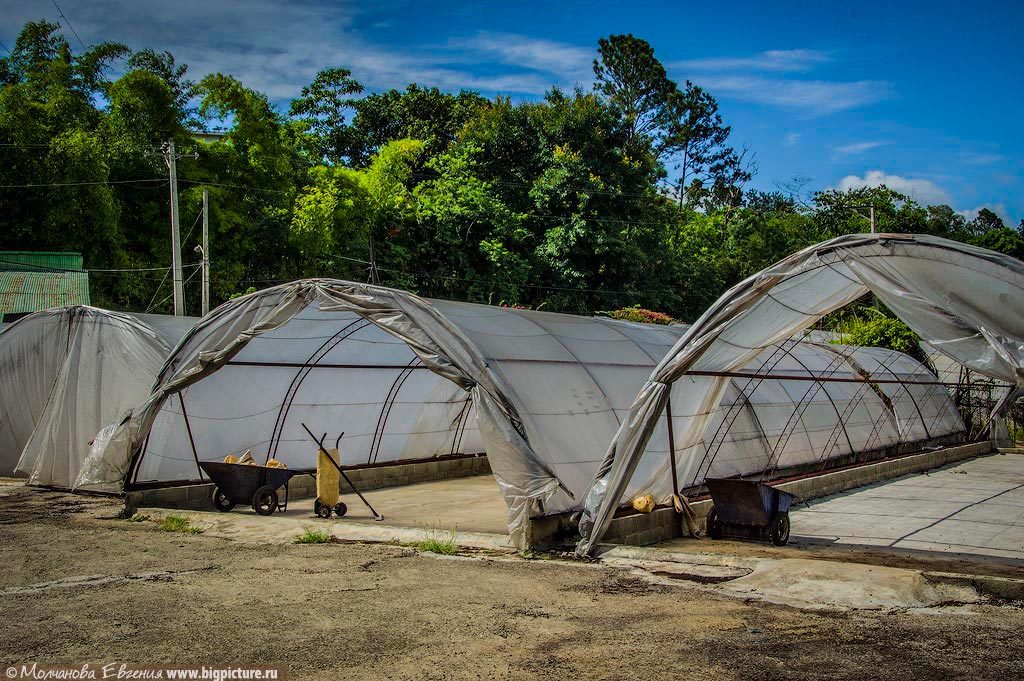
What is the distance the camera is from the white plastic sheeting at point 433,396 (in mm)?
9516

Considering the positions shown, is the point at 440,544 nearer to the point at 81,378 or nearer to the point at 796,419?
the point at 796,419

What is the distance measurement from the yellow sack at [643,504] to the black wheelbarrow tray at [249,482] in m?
4.30

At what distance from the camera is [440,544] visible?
9.11 m

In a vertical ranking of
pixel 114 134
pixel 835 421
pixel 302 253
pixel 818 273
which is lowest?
pixel 835 421

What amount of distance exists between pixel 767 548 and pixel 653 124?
40770mm

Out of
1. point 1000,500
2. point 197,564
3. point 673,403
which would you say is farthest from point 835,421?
point 197,564

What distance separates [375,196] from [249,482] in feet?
77.7

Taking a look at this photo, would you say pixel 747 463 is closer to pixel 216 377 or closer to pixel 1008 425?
pixel 216 377

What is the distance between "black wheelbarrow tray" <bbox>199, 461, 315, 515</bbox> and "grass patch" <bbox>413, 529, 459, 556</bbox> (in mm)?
2689

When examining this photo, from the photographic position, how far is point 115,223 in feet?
87.1

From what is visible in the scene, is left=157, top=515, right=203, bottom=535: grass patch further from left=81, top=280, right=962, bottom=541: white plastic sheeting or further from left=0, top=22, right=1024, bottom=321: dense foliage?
left=0, top=22, right=1024, bottom=321: dense foliage

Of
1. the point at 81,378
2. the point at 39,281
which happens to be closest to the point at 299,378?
the point at 81,378

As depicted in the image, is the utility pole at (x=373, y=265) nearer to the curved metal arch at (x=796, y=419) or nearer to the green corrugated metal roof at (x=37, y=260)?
the green corrugated metal roof at (x=37, y=260)

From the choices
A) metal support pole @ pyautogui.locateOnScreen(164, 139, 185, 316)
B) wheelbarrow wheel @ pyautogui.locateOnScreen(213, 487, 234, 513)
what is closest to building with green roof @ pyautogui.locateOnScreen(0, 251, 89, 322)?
metal support pole @ pyautogui.locateOnScreen(164, 139, 185, 316)
